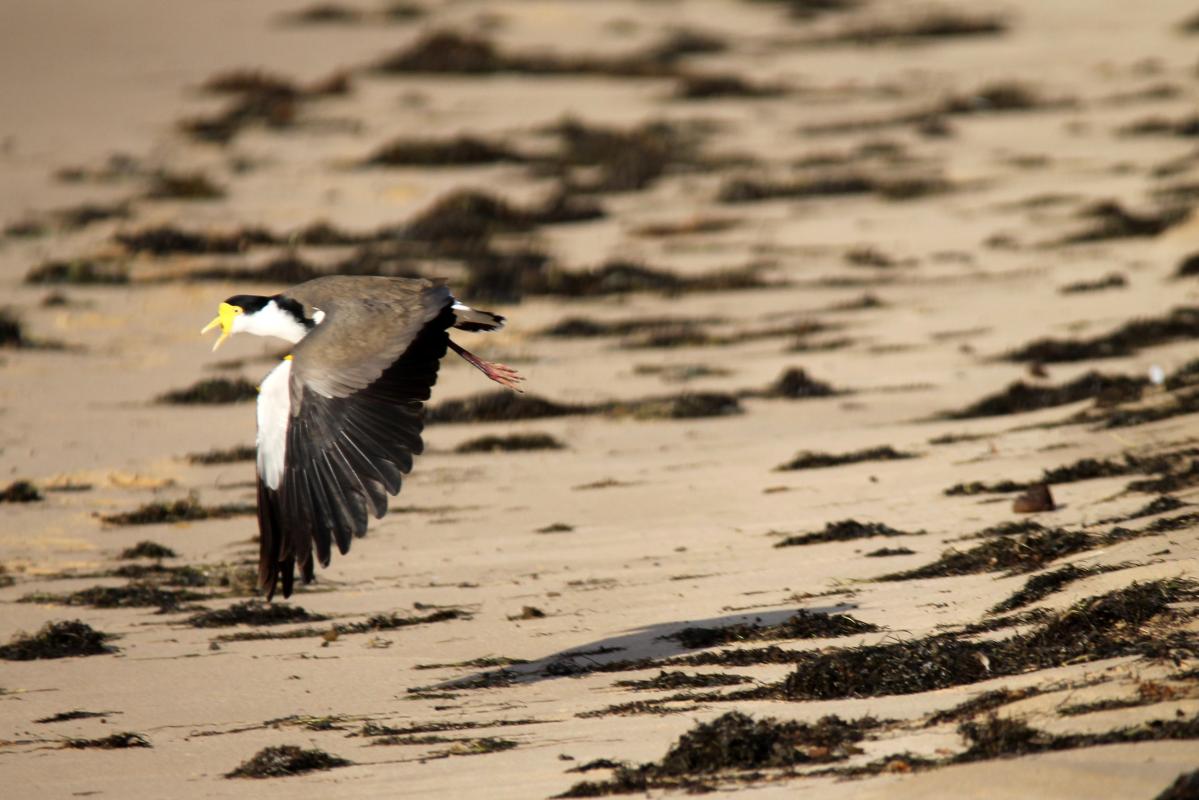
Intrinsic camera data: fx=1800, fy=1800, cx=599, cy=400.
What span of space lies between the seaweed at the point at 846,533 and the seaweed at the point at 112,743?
3.28 m

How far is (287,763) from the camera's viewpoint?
5.69 m

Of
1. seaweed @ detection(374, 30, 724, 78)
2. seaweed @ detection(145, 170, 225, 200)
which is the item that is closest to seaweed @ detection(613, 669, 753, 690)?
seaweed @ detection(145, 170, 225, 200)

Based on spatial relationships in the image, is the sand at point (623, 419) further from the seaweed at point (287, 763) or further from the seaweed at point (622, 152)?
the seaweed at point (622, 152)

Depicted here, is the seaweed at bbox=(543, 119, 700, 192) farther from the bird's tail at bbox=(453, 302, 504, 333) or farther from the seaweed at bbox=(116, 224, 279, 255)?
the bird's tail at bbox=(453, 302, 504, 333)

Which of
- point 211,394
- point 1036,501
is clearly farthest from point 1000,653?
point 211,394

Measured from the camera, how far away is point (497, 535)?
9.15 metres

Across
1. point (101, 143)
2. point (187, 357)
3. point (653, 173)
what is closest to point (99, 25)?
point (101, 143)

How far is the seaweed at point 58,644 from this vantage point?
7348mm

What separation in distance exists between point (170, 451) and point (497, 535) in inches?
114

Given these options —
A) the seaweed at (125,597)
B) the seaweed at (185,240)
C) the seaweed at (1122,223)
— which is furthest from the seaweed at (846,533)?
the seaweed at (185,240)

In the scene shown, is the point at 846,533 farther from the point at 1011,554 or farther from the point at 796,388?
the point at 796,388

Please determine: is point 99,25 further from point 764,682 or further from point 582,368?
point 764,682

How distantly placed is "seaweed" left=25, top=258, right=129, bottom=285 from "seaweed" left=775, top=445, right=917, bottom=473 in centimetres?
754

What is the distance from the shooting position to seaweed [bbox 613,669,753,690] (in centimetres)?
625
